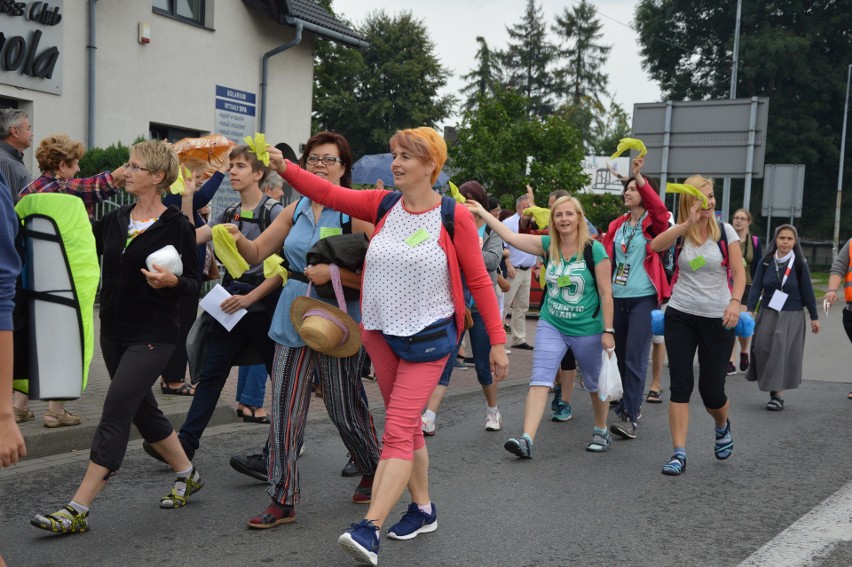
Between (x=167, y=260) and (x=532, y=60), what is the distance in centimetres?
7886

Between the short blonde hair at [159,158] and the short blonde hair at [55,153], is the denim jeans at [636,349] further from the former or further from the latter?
the short blonde hair at [55,153]

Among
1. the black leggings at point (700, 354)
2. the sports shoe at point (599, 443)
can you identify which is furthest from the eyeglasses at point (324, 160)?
the sports shoe at point (599, 443)

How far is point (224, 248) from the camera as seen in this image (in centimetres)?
474

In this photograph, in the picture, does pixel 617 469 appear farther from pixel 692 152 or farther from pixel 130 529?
pixel 692 152

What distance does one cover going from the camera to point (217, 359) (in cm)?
543

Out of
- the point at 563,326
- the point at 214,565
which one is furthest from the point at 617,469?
the point at 214,565

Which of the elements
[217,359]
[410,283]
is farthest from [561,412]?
[410,283]

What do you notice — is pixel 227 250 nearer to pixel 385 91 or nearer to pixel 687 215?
pixel 687 215

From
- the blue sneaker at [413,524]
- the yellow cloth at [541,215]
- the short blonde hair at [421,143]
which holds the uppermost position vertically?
the short blonde hair at [421,143]

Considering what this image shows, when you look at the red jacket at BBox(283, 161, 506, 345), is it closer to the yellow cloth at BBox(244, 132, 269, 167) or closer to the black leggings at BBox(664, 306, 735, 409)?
the yellow cloth at BBox(244, 132, 269, 167)

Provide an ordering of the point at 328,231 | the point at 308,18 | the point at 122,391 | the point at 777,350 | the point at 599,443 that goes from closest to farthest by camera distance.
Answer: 1. the point at 122,391
2. the point at 328,231
3. the point at 599,443
4. the point at 777,350
5. the point at 308,18

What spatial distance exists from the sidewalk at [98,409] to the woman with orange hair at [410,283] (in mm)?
2467

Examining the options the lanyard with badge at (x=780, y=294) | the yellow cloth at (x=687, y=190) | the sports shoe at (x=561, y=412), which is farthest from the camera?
the lanyard with badge at (x=780, y=294)

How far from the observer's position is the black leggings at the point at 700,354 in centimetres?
618
